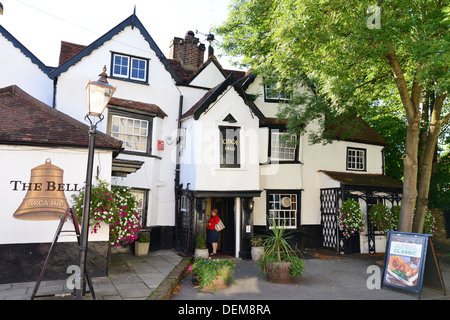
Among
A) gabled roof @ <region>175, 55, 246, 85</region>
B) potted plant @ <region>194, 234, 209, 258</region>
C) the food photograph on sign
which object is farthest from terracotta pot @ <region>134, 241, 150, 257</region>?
the food photograph on sign

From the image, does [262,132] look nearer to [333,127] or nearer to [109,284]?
[333,127]

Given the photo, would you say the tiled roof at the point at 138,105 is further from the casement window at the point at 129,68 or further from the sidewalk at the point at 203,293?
the sidewalk at the point at 203,293

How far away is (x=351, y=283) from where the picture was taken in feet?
32.2

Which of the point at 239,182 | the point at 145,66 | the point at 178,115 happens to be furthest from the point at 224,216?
the point at 145,66

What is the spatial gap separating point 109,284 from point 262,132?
9607mm

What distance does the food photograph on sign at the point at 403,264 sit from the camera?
27.5ft

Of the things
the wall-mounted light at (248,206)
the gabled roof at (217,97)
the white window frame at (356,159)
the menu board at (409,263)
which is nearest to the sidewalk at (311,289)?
the menu board at (409,263)

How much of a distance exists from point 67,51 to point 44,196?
912 cm

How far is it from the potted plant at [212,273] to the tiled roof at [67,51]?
1140 centimetres

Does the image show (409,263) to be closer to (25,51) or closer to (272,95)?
(272,95)

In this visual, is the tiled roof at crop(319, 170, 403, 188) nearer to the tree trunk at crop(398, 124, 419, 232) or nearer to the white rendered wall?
the tree trunk at crop(398, 124, 419, 232)

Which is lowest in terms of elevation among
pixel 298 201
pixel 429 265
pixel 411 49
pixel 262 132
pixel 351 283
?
pixel 351 283

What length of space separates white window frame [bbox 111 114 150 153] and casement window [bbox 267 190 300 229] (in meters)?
6.14

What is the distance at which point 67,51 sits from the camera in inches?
599
